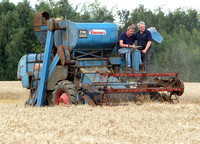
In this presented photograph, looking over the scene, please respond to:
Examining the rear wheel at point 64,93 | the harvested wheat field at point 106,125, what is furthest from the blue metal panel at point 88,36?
the harvested wheat field at point 106,125

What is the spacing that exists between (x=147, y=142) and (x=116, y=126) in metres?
1.30

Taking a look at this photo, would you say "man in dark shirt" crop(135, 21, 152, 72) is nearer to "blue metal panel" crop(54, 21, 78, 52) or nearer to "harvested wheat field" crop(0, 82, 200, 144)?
"blue metal panel" crop(54, 21, 78, 52)

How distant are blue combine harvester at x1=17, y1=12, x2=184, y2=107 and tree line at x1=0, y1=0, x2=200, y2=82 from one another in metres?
32.7

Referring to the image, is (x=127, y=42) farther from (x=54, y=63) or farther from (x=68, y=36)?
(x=54, y=63)

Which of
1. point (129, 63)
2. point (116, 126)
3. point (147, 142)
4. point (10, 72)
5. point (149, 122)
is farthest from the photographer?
point (10, 72)

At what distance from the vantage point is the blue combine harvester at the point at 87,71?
35.2ft

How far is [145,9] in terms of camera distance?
6906 centimetres

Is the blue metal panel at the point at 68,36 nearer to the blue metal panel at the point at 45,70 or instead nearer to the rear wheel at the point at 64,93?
the blue metal panel at the point at 45,70

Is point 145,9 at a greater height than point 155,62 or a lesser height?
greater

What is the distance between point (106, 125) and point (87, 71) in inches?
161

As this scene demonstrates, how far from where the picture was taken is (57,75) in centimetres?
1199

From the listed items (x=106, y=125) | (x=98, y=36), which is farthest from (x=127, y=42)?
(x=106, y=125)

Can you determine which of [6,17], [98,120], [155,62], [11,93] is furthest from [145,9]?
[98,120]

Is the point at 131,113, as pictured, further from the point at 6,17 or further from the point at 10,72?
the point at 6,17
